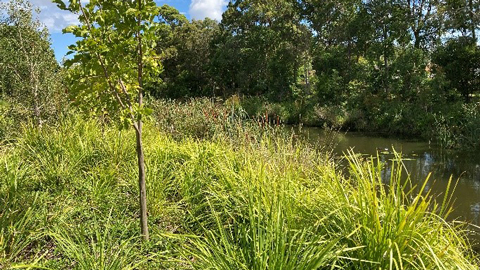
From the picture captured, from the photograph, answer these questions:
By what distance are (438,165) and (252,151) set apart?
312 inches

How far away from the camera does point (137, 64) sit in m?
2.48

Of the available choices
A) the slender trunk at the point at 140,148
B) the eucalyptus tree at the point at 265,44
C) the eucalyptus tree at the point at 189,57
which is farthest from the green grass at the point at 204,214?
the eucalyptus tree at the point at 189,57

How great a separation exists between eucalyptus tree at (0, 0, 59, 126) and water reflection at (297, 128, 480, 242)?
543 cm

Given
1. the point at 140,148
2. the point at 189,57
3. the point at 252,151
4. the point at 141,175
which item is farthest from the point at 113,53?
the point at 189,57

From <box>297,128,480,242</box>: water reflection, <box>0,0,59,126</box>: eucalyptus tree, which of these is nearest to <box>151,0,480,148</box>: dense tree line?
<box>297,128,480,242</box>: water reflection

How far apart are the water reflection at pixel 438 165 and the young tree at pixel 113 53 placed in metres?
3.77

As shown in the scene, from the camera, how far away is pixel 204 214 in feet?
10.5

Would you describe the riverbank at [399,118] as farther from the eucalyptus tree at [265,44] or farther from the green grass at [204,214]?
the green grass at [204,214]

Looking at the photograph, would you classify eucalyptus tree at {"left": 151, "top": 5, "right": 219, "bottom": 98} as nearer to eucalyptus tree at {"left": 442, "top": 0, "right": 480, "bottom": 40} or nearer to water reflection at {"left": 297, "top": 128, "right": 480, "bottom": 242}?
water reflection at {"left": 297, "top": 128, "right": 480, "bottom": 242}

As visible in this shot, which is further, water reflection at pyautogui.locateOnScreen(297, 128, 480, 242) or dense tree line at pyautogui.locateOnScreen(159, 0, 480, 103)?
dense tree line at pyautogui.locateOnScreen(159, 0, 480, 103)

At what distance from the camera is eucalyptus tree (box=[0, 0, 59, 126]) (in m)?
6.82

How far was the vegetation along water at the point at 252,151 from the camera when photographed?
2.09m

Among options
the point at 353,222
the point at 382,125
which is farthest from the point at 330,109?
the point at 353,222

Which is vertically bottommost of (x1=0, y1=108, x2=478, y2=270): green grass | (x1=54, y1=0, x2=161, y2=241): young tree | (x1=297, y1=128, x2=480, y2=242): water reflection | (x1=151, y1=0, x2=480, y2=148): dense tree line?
(x1=297, y1=128, x2=480, y2=242): water reflection
